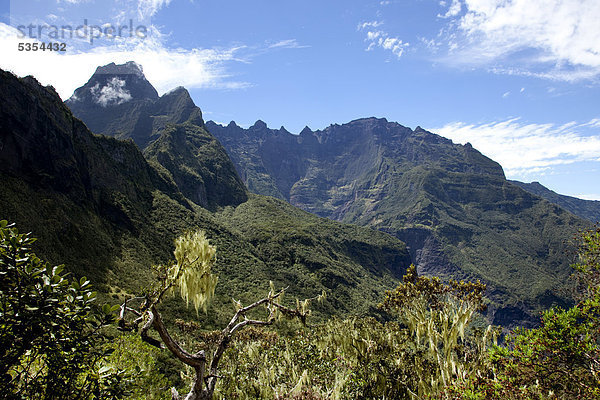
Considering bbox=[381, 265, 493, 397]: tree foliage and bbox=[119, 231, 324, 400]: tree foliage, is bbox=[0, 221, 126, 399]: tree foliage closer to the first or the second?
bbox=[119, 231, 324, 400]: tree foliage

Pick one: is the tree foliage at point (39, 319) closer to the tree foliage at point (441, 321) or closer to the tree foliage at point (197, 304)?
the tree foliage at point (197, 304)

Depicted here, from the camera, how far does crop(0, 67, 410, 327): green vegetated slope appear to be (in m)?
52.5

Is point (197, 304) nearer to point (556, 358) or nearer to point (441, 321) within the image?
point (441, 321)

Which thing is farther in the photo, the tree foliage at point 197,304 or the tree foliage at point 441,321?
the tree foliage at point 441,321

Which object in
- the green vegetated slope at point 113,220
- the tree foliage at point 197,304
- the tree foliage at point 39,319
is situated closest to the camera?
the tree foliage at point 39,319

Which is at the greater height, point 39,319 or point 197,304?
point 39,319

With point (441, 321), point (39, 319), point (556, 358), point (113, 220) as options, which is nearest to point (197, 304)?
point (39, 319)

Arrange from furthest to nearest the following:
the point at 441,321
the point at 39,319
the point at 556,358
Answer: the point at 441,321
the point at 556,358
the point at 39,319

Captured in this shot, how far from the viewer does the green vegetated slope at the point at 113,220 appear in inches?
2066

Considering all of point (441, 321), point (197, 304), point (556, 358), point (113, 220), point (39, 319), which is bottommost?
point (113, 220)

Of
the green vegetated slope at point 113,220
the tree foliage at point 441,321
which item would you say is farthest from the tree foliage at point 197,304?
the green vegetated slope at point 113,220

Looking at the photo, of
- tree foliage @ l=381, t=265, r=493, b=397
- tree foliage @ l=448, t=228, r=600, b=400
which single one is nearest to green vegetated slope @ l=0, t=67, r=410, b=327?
tree foliage @ l=381, t=265, r=493, b=397

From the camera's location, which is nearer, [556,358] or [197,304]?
[197,304]

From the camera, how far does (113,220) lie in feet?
250
